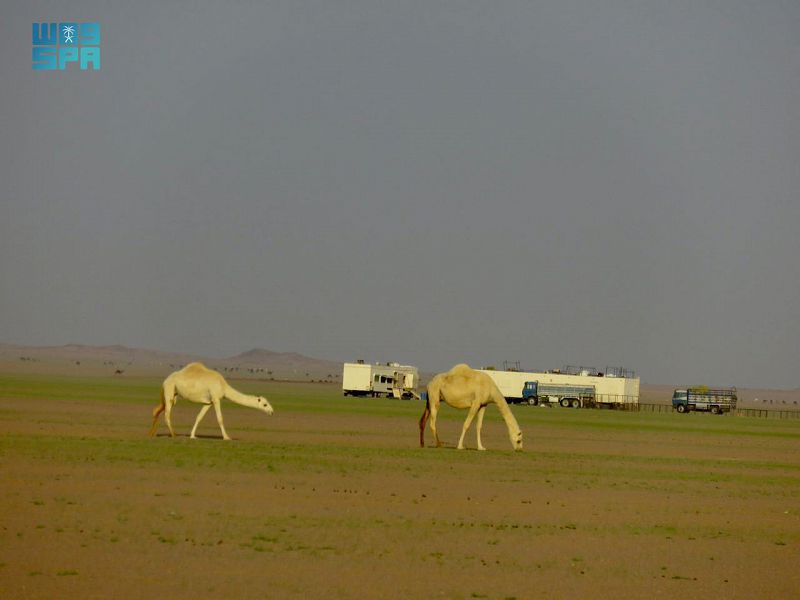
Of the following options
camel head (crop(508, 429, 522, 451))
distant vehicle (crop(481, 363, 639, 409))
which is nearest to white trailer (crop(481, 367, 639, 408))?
distant vehicle (crop(481, 363, 639, 409))

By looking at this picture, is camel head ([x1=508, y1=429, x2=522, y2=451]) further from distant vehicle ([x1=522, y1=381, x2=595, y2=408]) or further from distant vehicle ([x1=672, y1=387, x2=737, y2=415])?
distant vehicle ([x1=672, y1=387, x2=737, y2=415])

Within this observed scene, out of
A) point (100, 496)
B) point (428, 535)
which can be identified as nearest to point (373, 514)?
point (428, 535)

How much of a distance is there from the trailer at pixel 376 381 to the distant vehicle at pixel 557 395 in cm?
1134

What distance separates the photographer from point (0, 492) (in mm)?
24094

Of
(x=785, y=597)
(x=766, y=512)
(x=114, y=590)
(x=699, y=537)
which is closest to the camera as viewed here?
(x=114, y=590)

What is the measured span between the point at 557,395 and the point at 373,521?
106 m

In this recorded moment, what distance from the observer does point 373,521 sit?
22578 millimetres

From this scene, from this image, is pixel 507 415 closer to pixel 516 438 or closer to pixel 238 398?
pixel 516 438

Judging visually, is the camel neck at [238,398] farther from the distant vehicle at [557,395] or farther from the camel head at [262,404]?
the distant vehicle at [557,395]

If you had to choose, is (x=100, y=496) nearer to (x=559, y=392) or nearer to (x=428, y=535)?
(x=428, y=535)

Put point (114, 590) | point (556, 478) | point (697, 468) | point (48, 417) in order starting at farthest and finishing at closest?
point (48, 417) → point (697, 468) → point (556, 478) → point (114, 590)

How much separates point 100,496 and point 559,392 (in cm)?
10527

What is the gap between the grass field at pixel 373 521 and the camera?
1698 centimetres

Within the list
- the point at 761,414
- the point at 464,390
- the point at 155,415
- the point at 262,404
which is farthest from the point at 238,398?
the point at 761,414
